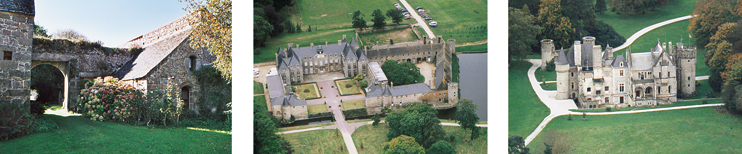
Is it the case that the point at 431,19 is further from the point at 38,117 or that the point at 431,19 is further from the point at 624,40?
the point at 38,117

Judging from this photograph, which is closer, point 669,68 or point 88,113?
point 88,113

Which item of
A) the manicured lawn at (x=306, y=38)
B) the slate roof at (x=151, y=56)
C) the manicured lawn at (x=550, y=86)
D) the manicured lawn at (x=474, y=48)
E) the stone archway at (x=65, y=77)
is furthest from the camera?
the manicured lawn at (x=550, y=86)

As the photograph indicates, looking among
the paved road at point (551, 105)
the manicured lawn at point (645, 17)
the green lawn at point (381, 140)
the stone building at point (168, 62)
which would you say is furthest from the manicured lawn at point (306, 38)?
the manicured lawn at point (645, 17)

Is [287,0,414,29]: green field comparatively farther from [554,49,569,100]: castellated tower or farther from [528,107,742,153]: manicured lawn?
[528,107,742,153]: manicured lawn

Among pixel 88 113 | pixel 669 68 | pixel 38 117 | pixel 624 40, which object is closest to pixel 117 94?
pixel 88 113

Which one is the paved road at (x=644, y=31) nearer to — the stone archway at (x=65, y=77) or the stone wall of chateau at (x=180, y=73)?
the stone wall of chateau at (x=180, y=73)

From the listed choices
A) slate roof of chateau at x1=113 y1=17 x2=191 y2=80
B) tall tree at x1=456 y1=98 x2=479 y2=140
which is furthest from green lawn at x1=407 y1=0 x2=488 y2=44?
slate roof of chateau at x1=113 y1=17 x2=191 y2=80

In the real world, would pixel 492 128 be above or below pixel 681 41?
below
